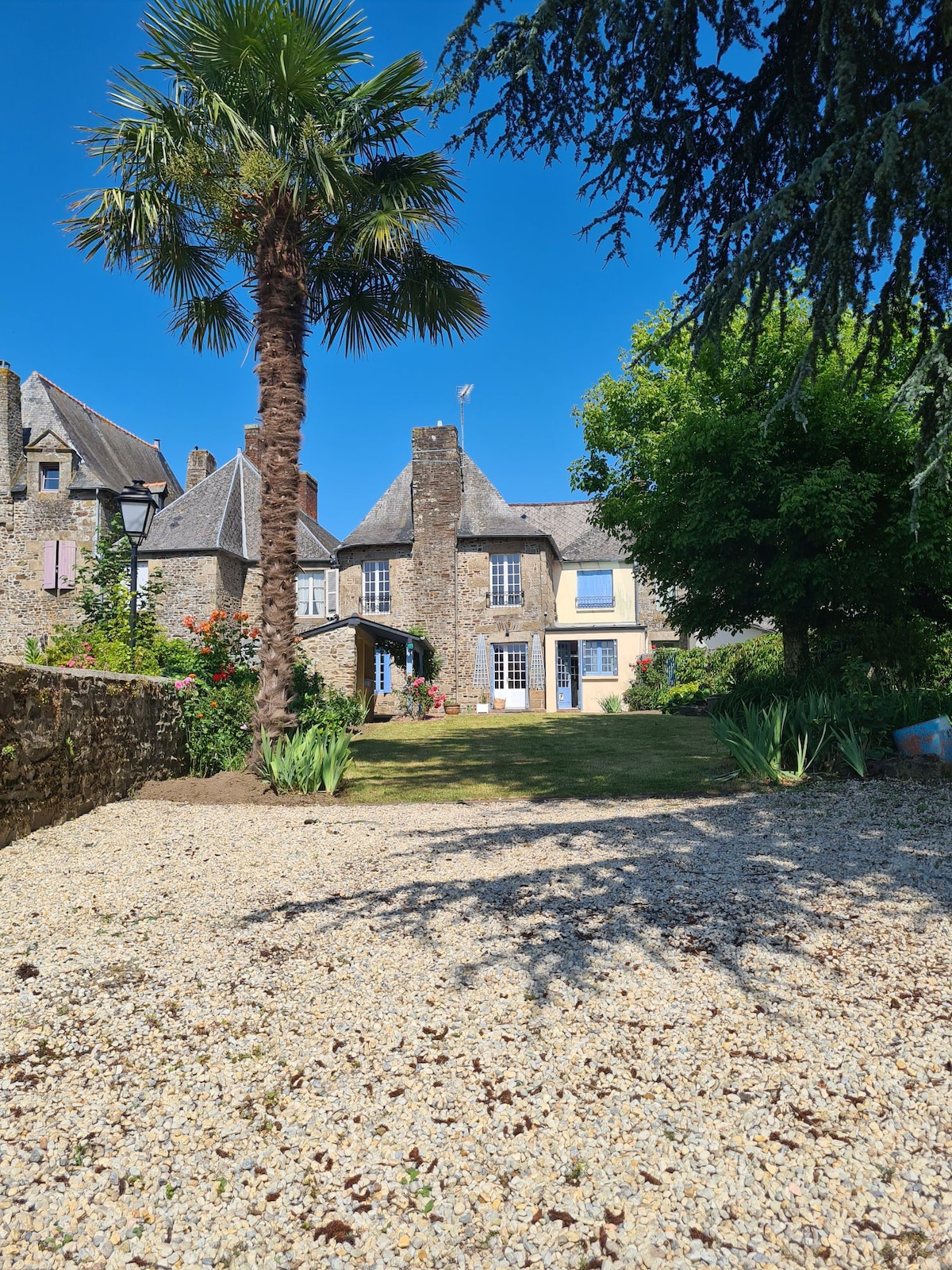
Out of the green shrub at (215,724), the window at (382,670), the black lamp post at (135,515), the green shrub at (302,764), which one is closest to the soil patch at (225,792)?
the green shrub at (302,764)

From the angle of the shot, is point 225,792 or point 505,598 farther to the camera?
point 505,598

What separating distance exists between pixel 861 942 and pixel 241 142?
8.27 meters

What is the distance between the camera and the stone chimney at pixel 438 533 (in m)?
23.1

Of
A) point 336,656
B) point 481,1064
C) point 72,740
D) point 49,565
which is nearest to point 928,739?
point 481,1064

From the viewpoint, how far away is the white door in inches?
910

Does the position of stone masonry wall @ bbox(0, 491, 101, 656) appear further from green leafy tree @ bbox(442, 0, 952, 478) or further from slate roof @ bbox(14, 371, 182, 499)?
green leafy tree @ bbox(442, 0, 952, 478)

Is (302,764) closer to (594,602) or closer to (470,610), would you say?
(470,610)

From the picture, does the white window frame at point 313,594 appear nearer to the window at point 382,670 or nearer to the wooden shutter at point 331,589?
the wooden shutter at point 331,589

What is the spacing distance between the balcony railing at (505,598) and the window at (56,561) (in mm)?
12187

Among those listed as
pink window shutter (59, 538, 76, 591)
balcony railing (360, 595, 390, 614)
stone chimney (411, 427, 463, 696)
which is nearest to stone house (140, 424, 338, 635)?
balcony railing (360, 595, 390, 614)

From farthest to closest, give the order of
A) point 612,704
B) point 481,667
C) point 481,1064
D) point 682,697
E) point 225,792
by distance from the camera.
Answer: point 481,667 → point 612,704 → point 682,697 → point 225,792 → point 481,1064

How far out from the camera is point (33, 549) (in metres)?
23.0

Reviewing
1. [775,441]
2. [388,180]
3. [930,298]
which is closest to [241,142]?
[388,180]

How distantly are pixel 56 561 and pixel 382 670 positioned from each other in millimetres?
10045
